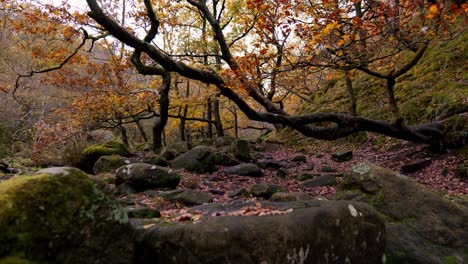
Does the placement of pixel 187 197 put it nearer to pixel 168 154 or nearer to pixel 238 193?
pixel 238 193

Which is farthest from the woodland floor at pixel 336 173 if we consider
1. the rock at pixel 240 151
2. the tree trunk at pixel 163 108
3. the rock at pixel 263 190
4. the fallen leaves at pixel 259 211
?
the tree trunk at pixel 163 108

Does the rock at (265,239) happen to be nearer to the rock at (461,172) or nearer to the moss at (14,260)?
the moss at (14,260)

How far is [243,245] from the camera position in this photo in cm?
315

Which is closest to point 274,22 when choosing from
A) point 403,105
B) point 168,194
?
point 168,194

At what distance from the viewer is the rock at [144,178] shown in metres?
9.41

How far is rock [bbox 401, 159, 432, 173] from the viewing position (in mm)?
9932

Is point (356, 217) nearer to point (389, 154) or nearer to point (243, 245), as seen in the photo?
point (243, 245)

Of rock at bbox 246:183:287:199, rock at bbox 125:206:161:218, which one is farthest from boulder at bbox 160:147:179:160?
rock at bbox 125:206:161:218

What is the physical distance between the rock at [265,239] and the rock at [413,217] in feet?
3.66

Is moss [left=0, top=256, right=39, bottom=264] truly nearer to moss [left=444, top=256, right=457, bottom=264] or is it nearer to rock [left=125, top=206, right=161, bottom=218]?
rock [left=125, top=206, right=161, bottom=218]

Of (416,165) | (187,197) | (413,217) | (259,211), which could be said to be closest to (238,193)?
(187,197)

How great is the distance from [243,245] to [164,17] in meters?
16.9

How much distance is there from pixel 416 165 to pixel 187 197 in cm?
730

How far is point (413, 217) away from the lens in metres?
4.96
